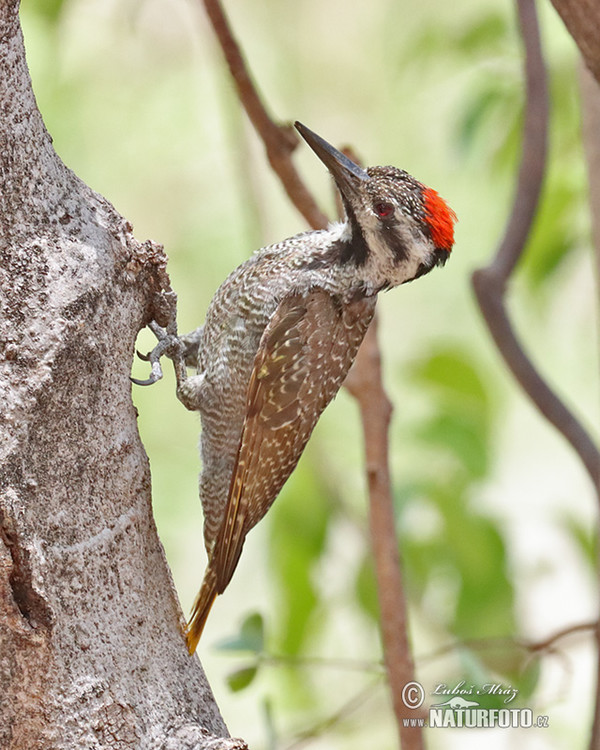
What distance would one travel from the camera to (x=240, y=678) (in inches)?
83.6

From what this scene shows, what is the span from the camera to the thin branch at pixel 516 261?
2338mm

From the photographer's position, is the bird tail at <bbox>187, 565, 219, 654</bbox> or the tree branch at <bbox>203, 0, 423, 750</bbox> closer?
the bird tail at <bbox>187, 565, 219, 654</bbox>

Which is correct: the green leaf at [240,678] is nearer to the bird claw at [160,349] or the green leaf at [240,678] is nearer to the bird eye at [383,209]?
the bird claw at [160,349]

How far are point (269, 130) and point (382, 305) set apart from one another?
108 inches

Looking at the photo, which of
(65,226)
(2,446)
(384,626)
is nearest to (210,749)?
(2,446)

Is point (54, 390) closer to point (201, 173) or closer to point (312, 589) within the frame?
point (312, 589)

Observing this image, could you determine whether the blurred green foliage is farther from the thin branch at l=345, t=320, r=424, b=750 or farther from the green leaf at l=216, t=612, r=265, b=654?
the thin branch at l=345, t=320, r=424, b=750

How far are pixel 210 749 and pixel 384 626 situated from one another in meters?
0.94

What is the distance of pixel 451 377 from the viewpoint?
2.79 meters

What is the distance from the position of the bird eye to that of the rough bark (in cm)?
72

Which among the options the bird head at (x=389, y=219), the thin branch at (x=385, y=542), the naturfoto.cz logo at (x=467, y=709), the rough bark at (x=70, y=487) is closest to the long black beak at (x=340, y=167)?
the bird head at (x=389, y=219)

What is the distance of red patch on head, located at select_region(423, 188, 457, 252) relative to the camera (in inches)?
76.4

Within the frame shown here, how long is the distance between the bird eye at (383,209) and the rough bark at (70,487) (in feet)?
2.37

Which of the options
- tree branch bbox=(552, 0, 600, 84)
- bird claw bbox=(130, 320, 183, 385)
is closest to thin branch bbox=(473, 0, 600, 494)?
tree branch bbox=(552, 0, 600, 84)
